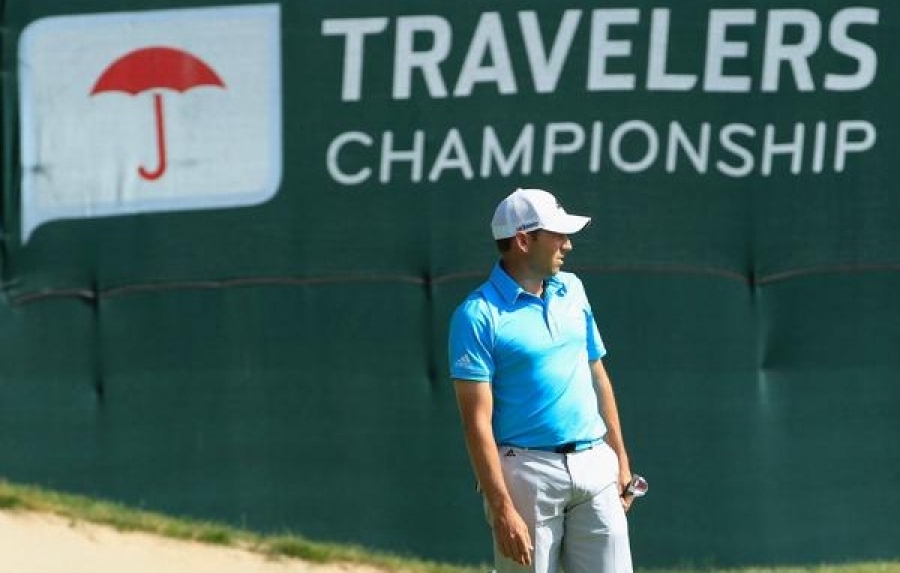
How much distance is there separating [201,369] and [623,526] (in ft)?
8.39

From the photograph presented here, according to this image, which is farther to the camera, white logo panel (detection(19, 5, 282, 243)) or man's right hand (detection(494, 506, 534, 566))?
white logo panel (detection(19, 5, 282, 243))

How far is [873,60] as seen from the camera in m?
6.85

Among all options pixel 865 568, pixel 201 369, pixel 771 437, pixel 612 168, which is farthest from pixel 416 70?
pixel 865 568

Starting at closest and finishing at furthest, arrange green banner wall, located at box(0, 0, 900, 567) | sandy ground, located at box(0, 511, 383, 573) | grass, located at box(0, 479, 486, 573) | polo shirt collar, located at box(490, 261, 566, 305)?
polo shirt collar, located at box(490, 261, 566, 305), sandy ground, located at box(0, 511, 383, 573), grass, located at box(0, 479, 486, 573), green banner wall, located at box(0, 0, 900, 567)

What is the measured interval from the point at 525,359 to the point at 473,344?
5.8 inches

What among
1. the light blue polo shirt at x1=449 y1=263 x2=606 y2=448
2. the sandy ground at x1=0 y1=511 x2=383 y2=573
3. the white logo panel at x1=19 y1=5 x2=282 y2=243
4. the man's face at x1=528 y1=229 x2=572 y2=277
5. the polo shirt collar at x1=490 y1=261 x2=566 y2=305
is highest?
the white logo panel at x1=19 y1=5 x2=282 y2=243

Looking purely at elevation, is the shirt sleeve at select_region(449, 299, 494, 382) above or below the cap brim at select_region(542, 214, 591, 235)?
below

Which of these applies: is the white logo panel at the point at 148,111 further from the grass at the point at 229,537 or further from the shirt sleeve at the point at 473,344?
the shirt sleeve at the point at 473,344

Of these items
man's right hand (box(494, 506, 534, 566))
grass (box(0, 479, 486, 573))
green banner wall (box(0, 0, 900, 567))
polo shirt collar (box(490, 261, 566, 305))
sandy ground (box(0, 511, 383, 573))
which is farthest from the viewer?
green banner wall (box(0, 0, 900, 567))

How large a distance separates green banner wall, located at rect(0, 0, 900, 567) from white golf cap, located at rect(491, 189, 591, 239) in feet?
7.29

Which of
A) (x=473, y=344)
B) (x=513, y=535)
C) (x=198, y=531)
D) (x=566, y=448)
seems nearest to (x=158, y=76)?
(x=198, y=531)

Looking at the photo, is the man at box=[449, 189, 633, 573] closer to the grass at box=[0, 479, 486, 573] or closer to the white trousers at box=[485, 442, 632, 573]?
the white trousers at box=[485, 442, 632, 573]

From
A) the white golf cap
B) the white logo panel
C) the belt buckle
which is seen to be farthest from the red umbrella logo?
the belt buckle

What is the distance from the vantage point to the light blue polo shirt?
450 cm
